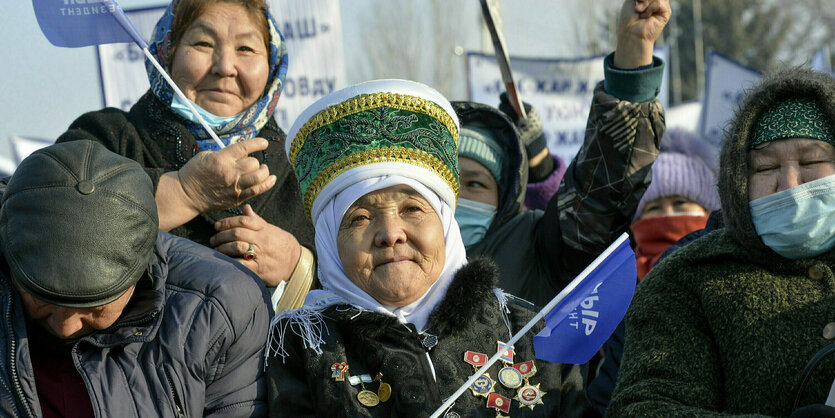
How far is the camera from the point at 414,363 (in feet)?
9.73

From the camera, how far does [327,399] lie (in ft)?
9.57

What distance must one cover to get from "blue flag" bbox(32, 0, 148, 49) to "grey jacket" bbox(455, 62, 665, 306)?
1.63 metres

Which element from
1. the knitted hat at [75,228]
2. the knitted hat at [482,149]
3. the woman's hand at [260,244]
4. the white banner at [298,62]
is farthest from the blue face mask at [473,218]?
the white banner at [298,62]

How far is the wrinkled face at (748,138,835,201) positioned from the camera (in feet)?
9.71

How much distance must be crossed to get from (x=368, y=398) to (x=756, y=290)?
1.16m

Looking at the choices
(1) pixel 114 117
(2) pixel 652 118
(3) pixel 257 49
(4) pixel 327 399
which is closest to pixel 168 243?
(4) pixel 327 399

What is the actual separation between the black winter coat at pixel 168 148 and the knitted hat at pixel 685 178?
192 centimetres

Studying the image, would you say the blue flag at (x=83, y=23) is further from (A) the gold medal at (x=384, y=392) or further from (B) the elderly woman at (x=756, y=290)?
(B) the elderly woman at (x=756, y=290)

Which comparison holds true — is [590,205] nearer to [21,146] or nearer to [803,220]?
[803,220]

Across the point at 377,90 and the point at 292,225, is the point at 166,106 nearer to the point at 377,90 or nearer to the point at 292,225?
the point at 292,225

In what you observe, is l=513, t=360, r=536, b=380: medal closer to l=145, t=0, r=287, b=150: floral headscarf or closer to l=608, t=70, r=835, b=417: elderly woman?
l=608, t=70, r=835, b=417: elderly woman

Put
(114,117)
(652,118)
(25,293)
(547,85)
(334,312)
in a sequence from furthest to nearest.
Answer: (547,85)
(114,117)
(652,118)
(334,312)
(25,293)

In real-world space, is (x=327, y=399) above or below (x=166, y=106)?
below

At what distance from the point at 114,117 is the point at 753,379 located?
258 centimetres
